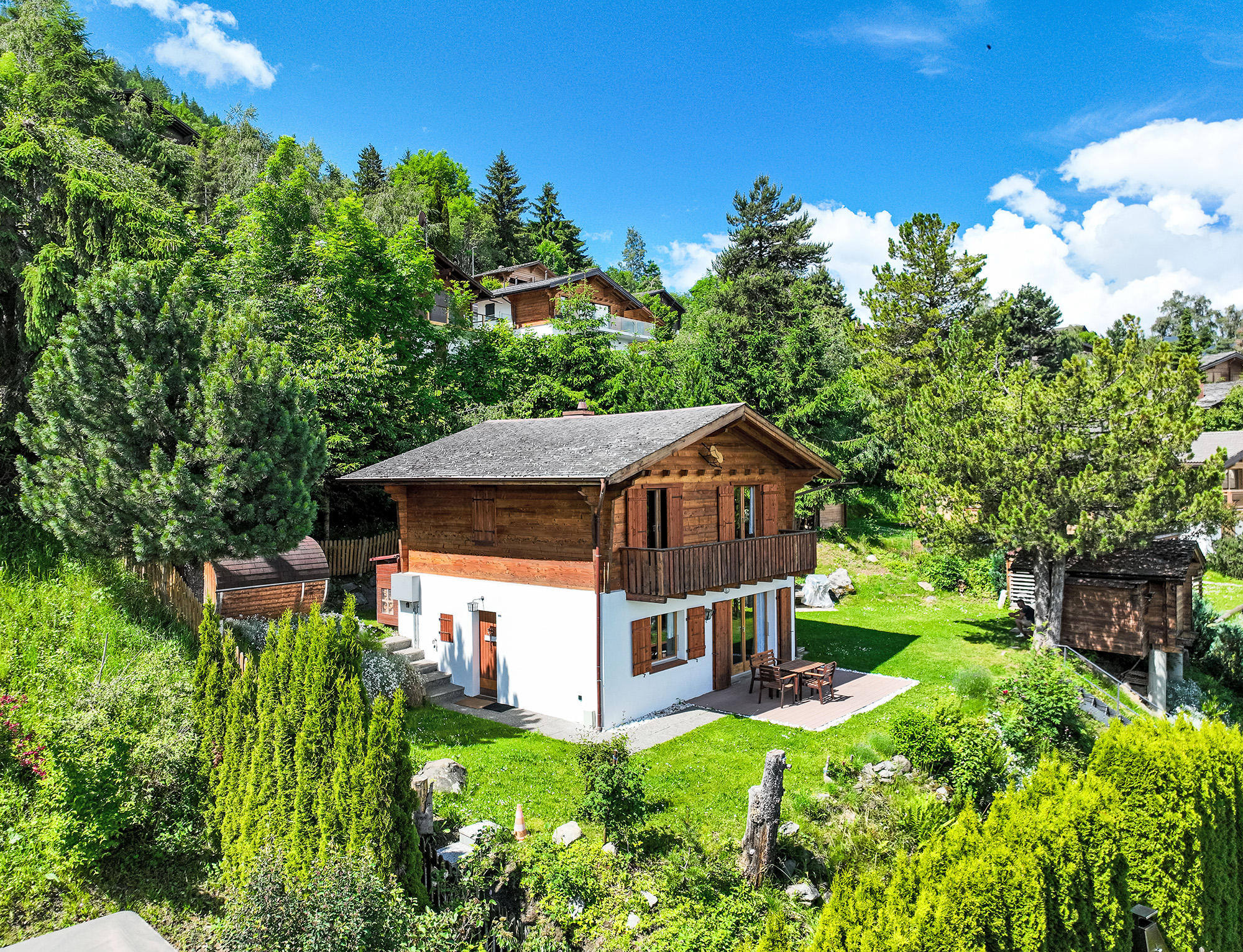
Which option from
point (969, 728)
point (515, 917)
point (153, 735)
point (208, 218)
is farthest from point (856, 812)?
point (208, 218)

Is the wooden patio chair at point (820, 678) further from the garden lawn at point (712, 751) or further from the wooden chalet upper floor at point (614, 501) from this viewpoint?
the wooden chalet upper floor at point (614, 501)

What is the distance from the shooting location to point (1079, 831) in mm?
8156

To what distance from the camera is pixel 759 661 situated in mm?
18781

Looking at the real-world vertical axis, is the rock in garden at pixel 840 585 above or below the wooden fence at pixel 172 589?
below

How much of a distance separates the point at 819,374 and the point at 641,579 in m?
22.2

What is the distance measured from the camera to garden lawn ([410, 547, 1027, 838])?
11500 mm

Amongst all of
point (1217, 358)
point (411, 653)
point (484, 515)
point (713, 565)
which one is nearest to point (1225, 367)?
point (1217, 358)

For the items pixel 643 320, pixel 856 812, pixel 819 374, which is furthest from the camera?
pixel 643 320

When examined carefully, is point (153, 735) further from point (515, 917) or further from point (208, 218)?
point (208, 218)

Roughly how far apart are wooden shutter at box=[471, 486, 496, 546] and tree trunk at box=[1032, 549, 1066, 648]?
15.5 metres

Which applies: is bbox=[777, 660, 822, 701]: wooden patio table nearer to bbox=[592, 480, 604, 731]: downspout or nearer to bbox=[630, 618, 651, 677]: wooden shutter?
bbox=[630, 618, 651, 677]: wooden shutter

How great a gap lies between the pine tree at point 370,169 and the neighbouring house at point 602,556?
184 feet

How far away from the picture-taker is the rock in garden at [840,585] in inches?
1176

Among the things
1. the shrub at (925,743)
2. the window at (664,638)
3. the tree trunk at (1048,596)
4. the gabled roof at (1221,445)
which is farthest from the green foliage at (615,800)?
the gabled roof at (1221,445)
